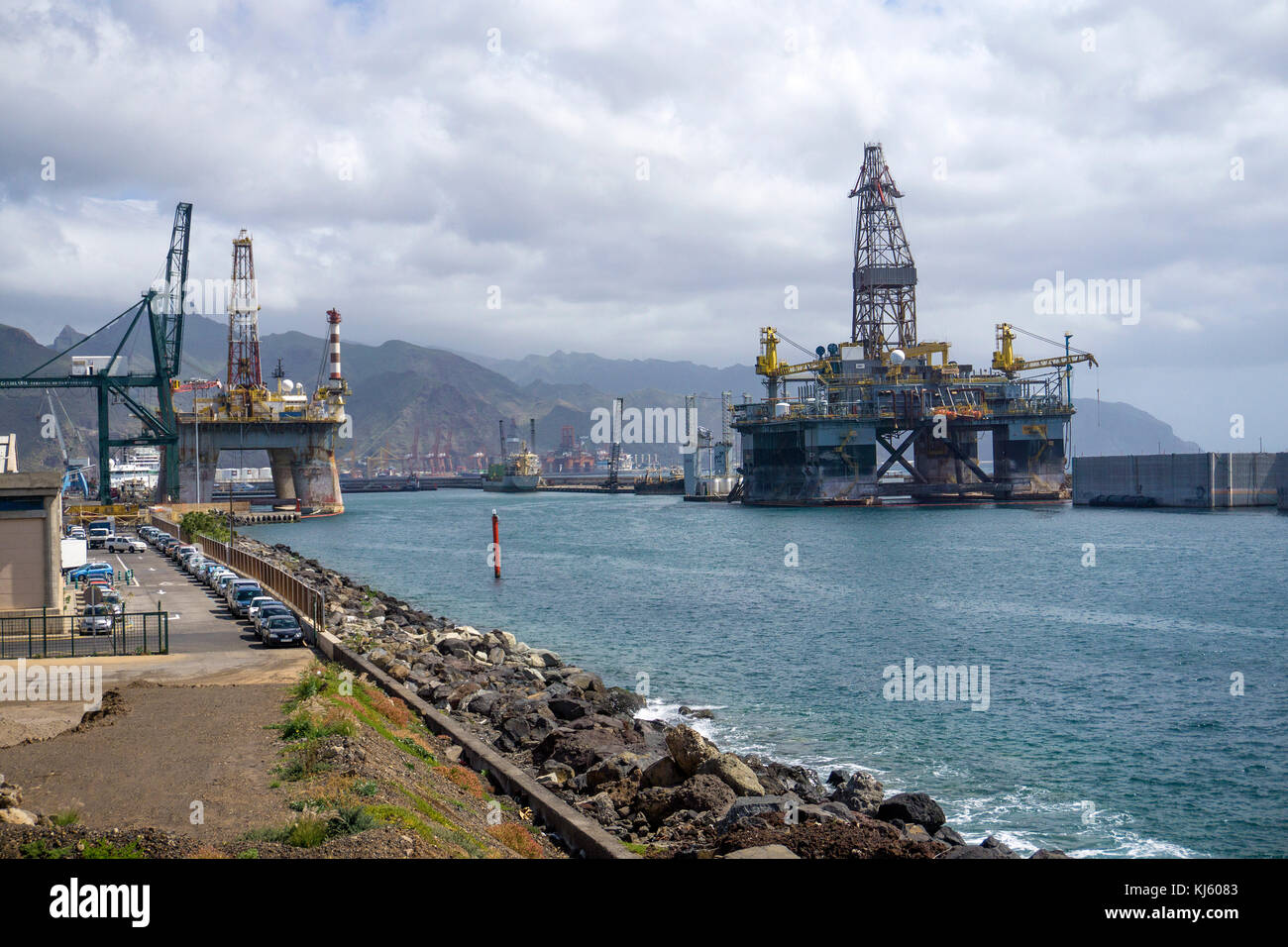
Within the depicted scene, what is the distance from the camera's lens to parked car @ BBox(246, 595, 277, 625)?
121 ft

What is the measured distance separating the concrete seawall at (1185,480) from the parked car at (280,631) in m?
123

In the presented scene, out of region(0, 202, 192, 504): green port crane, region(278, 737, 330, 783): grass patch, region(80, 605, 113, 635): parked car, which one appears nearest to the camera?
region(278, 737, 330, 783): grass patch

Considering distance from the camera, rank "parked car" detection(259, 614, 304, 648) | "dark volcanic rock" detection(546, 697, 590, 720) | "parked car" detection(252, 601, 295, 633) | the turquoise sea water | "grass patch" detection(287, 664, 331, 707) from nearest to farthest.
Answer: "grass patch" detection(287, 664, 331, 707) → the turquoise sea water → "dark volcanic rock" detection(546, 697, 590, 720) → "parked car" detection(259, 614, 304, 648) → "parked car" detection(252, 601, 295, 633)

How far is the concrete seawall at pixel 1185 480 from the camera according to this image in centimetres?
12838

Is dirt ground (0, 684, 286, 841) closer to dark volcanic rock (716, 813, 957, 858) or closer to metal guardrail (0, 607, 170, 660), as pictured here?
dark volcanic rock (716, 813, 957, 858)

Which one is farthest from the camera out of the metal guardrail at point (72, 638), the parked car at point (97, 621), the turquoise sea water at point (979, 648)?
the parked car at point (97, 621)

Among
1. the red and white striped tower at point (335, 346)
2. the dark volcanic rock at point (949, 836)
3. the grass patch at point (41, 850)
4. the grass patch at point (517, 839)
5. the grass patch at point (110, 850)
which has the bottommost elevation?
the dark volcanic rock at point (949, 836)

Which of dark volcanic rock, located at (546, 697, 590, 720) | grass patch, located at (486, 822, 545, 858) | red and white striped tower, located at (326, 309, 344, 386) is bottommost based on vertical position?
dark volcanic rock, located at (546, 697, 590, 720)

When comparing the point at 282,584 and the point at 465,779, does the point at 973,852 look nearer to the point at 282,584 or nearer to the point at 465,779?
the point at 465,779

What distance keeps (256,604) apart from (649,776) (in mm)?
21276

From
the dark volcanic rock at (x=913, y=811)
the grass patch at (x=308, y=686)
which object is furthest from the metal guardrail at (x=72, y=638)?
the dark volcanic rock at (x=913, y=811)

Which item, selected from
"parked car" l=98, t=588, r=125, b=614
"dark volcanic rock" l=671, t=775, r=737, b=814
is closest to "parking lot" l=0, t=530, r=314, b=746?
"parked car" l=98, t=588, r=125, b=614

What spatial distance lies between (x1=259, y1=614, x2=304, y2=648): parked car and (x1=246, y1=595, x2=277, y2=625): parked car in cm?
247

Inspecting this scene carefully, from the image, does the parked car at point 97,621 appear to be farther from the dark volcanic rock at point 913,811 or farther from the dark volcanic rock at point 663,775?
the dark volcanic rock at point 913,811
